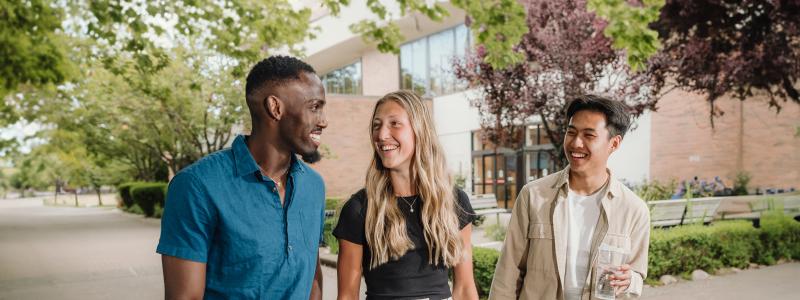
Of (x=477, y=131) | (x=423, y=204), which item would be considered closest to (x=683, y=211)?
(x=423, y=204)

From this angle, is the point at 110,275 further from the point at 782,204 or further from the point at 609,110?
the point at 782,204

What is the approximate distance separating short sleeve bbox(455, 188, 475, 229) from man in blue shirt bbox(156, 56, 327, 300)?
913 millimetres

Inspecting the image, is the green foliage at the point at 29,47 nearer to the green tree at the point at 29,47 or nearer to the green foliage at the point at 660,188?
the green tree at the point at 29,47

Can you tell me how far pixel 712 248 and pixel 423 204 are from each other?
6.94 metres

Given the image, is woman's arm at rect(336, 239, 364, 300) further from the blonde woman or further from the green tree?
the green tree

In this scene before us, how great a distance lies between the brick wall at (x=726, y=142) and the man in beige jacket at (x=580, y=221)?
1505 centimetres

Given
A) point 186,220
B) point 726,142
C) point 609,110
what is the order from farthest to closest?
point 726,142
point 609,110
point 186,220

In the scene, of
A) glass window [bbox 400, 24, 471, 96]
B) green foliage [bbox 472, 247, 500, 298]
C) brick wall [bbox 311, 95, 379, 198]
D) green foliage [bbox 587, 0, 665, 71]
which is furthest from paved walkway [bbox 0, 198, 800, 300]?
glass window [bbox 400, 24, 471, 96]

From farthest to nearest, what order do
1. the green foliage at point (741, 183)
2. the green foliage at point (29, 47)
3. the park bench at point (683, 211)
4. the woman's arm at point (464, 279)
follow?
1. the green foliage at point (741, 183)
2. the park bench at point (683, 211)
3. the green foliage at point (29, 47)
4. the woman's arm at point (464, 279)

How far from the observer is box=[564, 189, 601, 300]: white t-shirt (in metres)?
2.71

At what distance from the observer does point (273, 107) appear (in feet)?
6.15

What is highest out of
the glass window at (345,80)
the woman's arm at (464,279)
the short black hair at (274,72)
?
the glass window at (345,80)

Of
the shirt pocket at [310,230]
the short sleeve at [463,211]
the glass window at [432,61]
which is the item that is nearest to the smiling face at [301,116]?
the shirt pocket at [310,230]

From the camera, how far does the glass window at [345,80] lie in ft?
110
